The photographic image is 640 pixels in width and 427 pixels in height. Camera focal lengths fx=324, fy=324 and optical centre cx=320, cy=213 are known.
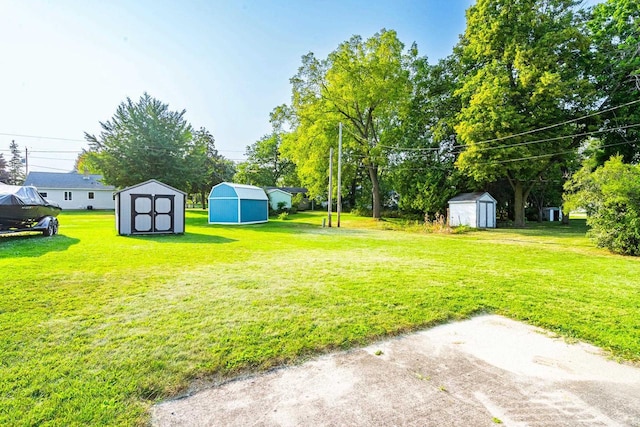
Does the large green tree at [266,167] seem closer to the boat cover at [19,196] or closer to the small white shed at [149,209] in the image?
the small white shed at [149,209]

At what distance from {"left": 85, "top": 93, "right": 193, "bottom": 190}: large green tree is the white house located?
27.7 feet

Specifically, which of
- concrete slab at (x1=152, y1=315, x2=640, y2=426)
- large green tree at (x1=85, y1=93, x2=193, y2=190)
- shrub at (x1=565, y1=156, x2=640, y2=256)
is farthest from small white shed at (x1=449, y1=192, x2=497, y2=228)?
large green tree at (x1=85, y1=93, x2=193, y2=190)

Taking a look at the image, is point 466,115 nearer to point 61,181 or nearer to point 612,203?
point 612,203

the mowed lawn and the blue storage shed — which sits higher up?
the blue storage shed

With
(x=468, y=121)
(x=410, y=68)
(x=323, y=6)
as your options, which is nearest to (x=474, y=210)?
(x=468, y=121)

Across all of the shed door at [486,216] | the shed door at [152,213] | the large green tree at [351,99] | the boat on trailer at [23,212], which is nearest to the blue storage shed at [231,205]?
the shed door at [152,213]

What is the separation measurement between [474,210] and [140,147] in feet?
79.9

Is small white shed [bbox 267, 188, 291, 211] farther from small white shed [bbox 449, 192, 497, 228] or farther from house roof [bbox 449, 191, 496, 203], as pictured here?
small white shed [bbox 449, 192, 497, 228]

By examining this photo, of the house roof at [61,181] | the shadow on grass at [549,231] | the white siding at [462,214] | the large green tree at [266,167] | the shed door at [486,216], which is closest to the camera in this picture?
the shadow on grass at [549,231]

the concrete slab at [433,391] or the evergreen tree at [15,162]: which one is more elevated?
the evergreen tree at [15,162]

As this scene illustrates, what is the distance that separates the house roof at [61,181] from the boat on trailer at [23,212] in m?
24.8

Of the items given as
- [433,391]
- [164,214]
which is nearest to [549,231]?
[433,391]

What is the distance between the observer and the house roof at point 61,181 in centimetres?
3294

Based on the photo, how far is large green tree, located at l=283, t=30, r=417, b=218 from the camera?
21250mm
